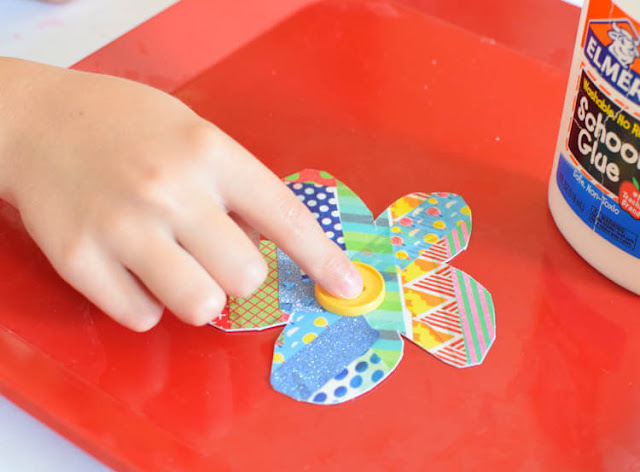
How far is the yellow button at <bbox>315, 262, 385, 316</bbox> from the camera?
508 mm

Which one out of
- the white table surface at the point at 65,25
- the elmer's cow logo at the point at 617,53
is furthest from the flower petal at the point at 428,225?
the white table surface at the point at 65,25

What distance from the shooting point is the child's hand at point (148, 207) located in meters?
0.47

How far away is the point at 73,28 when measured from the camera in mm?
771

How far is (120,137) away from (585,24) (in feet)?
1.00

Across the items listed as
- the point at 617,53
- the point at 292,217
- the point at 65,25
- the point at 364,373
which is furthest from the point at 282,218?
the point at 65,25

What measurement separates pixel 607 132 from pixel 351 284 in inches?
7.3

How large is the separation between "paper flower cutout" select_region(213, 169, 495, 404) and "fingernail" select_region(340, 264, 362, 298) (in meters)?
0.02

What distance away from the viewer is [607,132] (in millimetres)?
483

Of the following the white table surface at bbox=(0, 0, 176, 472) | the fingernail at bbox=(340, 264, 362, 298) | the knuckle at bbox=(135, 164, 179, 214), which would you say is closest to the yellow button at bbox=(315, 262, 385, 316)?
the fingernail at bbox=(340, 264, 362, 298)

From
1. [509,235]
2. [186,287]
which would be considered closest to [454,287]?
[509,235]

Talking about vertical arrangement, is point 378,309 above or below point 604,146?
below

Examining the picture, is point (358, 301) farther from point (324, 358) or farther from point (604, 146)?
point (604, 146)

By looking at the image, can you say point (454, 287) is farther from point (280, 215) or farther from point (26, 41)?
point (26, 41)

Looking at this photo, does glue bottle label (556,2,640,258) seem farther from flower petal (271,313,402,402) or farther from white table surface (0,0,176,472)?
white table surface (0,0,176,472)
